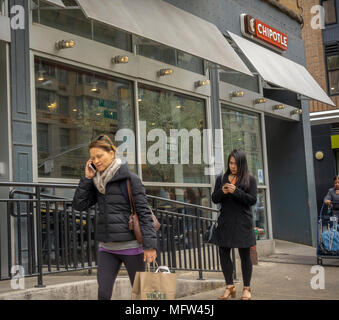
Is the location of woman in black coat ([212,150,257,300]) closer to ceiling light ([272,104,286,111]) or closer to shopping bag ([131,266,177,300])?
shopping bag ([131,266,177,300])

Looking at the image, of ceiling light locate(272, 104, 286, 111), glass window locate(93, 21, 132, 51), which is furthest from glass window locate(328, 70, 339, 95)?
glass window locate(93, 21, 132, 51)

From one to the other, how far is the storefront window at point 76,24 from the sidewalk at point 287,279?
463 centimetres

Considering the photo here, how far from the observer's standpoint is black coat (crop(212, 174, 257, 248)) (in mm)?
6207

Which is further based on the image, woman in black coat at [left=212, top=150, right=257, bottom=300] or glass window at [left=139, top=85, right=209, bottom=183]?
glass window at [left=139, top=85, right=209, bottom=183]

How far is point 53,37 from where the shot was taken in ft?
26.6

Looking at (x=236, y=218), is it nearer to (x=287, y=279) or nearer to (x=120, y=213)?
(x=120, y=213)

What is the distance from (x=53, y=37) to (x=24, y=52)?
70cm

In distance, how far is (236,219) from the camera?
20.6ft

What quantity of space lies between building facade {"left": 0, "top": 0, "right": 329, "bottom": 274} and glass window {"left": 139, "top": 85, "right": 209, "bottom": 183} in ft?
0.07

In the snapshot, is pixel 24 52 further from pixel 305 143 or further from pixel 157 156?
pixel 305 143

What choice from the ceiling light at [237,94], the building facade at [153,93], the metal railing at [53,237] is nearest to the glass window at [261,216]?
the building facade at [153,93]

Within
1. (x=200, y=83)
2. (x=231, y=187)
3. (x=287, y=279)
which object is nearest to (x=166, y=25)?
(x=200, y=83)
